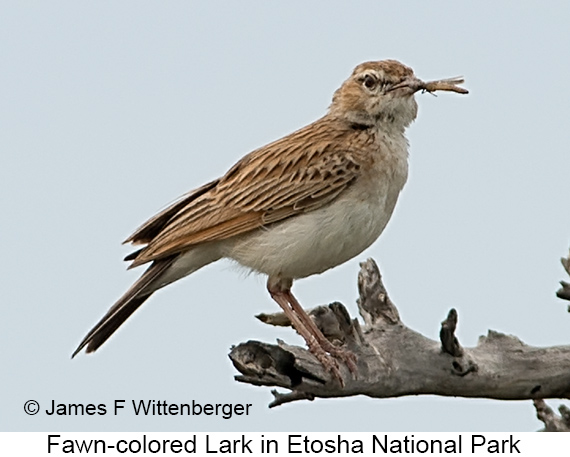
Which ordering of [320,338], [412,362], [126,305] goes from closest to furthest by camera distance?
[412,362], [320,338], [126,305]

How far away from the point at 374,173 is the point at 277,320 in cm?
162

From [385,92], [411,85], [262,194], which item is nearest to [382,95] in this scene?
[385,92]

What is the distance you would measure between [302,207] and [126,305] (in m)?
1.85

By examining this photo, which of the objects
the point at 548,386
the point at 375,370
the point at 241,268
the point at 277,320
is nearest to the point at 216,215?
the point at 241,268

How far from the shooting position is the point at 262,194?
9.73m

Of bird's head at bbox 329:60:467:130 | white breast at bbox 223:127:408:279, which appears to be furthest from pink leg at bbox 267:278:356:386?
bird's head at bbox 329:60:467:130

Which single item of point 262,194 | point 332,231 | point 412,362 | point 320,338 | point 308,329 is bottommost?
point 412,362

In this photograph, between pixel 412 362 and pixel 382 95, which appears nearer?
pixel 412 362

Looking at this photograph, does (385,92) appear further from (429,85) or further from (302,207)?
(302,207)

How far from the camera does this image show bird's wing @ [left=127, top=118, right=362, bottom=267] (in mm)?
9562

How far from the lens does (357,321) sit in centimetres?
936

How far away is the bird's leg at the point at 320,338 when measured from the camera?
912 cm
